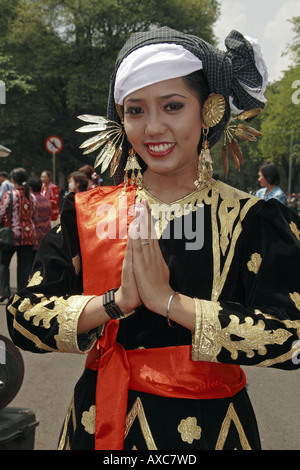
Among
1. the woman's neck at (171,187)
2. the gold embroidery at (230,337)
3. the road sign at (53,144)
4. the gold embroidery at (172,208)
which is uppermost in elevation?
the road sign at (53,144)

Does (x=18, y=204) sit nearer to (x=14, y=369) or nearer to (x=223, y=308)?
(x=14, y=369)

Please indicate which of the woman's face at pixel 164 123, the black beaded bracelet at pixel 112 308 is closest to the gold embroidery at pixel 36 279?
the black beaded bracelet at pixel 112 308

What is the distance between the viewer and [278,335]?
1587mm

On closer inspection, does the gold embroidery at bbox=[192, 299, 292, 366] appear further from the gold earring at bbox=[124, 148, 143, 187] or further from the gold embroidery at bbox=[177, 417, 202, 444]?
the gold earring at bbox=[124, 148, 143, 187]

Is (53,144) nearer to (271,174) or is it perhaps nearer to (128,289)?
(271,174)

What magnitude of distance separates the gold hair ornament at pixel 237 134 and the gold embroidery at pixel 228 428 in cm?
87

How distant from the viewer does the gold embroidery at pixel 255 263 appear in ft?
5.56

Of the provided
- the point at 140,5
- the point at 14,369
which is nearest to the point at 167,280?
the point at 14,369

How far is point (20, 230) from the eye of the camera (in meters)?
7.74

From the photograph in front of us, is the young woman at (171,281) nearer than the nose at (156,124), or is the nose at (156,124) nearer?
the young woman at (171,281)

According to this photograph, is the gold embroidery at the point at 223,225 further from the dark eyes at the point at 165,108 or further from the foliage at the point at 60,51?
the foliage at the point at 60,51

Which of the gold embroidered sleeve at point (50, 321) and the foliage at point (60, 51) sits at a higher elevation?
the foliage at point (60, 51)

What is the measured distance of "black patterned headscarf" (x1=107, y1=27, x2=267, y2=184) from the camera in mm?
1789

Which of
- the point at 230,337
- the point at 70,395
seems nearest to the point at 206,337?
the point at 230,337
